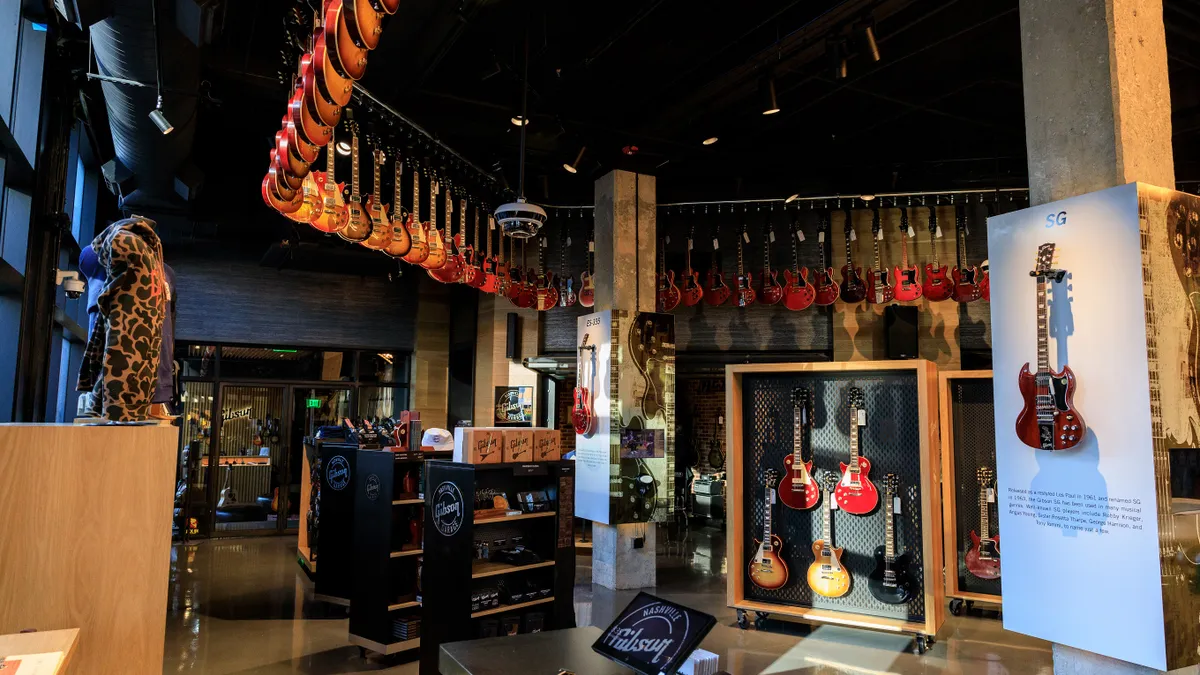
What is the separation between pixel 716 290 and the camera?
8.91 meters

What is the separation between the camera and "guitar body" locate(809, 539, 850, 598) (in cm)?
534

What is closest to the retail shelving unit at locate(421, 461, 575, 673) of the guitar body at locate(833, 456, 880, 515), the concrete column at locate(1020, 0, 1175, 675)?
the guitar body at locate(833, 456, 880, 515)

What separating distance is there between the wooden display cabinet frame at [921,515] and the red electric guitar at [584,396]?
167 centimetres

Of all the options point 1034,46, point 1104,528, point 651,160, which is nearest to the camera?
point 1104,528

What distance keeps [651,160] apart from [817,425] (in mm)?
3920

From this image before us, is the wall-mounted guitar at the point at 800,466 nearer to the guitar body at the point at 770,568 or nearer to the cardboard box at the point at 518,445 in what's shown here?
the guitar body at the point at 770,568

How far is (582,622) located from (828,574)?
1.93 metres

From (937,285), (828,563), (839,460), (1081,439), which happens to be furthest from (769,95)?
(1081,439)

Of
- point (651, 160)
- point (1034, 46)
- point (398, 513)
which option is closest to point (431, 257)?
point (398, 513)

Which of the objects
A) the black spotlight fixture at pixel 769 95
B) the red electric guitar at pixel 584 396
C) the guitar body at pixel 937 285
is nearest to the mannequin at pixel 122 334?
the red electric guitar at pixel 584 396

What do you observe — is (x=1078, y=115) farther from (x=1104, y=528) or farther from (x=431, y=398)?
(x=431, y=398)

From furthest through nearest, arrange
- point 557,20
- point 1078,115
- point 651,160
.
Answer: point 651,160 < point 557,20 < point 1078,115

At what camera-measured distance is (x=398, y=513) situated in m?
5.27

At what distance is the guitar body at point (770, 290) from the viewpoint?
8633 millimetres
